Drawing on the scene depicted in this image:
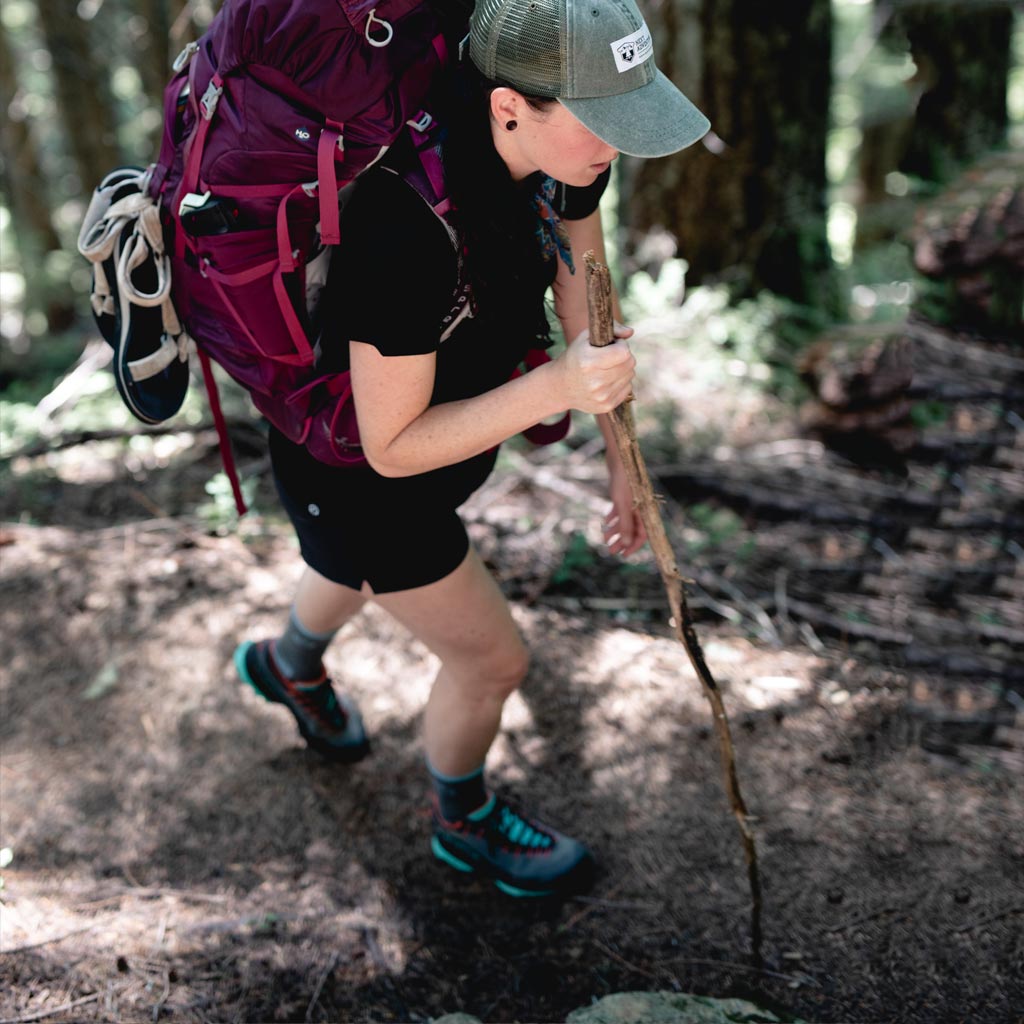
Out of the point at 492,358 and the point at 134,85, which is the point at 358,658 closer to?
the point at 492,358

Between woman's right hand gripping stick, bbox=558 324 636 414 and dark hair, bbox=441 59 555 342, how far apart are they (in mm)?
240

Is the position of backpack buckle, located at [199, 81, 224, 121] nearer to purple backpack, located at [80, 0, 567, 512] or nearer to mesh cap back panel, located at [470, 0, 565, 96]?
purple backpack, located at [80, 0, 567, 512]

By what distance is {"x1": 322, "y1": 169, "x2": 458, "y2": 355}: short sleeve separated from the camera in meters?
1.89

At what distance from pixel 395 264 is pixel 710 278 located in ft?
14.0

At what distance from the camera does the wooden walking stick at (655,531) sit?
6.39 ft

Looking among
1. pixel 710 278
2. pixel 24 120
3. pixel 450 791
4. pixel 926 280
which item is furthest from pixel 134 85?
pixel 450 791

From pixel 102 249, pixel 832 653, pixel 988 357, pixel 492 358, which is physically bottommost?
pixel 832 653

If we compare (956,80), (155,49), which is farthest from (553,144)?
(155,49)

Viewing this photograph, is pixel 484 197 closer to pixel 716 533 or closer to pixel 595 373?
pixel 595 373

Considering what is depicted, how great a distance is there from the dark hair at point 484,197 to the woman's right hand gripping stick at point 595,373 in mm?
240

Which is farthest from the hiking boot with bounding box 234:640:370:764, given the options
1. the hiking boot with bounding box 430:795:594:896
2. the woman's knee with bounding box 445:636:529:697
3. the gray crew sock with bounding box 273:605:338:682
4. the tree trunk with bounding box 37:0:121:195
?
the tree trunk with bounding box 37:0:121:195

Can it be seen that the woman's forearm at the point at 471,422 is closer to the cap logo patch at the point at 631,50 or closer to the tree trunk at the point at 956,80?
the cap logo patch at the point at 631,50

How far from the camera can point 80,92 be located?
9.68 metres

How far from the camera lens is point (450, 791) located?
9.62 feet
